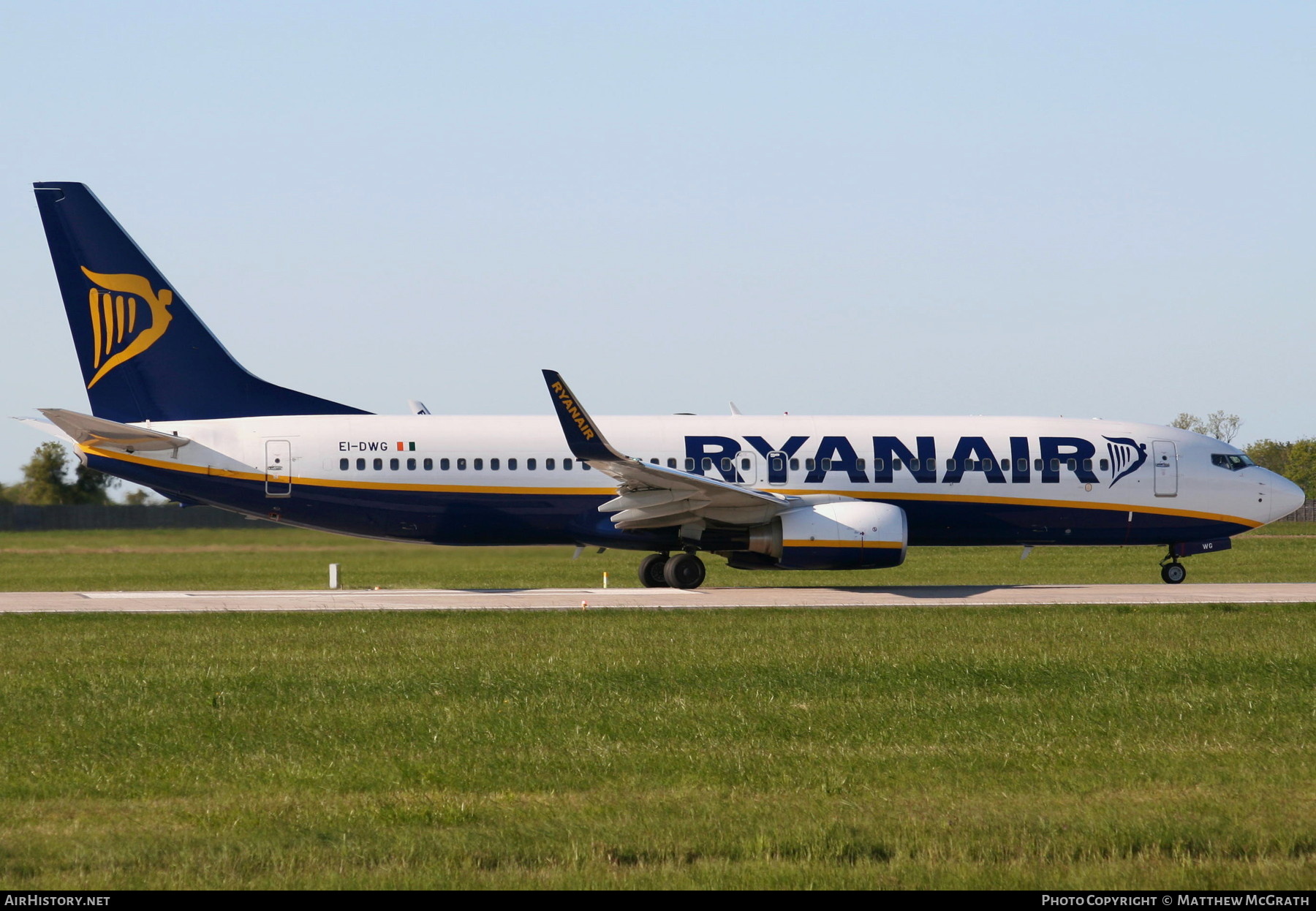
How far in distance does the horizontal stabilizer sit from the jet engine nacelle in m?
12.2

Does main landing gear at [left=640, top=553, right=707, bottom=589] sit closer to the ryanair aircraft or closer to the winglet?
the ryanair aircraft

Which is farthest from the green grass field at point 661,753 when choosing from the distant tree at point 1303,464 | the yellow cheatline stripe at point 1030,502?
the distant tree at point 1303,464

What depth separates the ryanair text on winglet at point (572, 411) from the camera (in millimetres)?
25719

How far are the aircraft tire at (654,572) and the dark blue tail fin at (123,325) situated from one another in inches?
364

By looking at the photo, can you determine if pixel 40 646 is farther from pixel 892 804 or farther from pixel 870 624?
pixel 892 804

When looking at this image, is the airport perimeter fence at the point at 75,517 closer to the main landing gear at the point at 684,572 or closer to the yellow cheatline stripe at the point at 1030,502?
the main landing gear at the point at 684,572

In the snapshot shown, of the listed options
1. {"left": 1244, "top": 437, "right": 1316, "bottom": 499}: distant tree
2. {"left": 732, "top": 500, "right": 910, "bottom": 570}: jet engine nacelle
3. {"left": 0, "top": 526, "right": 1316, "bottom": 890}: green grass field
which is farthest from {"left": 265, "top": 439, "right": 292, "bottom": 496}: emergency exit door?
{"left": 1244, "top": 437, "right": 1316, "bottom": 499}: distant tree

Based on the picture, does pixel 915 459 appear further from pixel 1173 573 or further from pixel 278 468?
pixel 278 468

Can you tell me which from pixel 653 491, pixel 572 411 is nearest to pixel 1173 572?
pixel 653 491

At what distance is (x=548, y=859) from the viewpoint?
7562 mm

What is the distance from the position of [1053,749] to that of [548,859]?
475 cm

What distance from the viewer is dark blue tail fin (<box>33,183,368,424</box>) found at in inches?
1096

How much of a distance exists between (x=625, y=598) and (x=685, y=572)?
3046 millimetres
